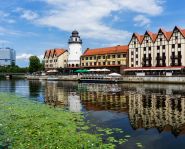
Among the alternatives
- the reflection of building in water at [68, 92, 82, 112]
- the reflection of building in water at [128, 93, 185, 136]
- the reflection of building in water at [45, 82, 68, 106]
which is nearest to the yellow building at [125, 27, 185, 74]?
the reflection of building in water at [45, 82, 68, 106]

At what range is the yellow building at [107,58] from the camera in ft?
435

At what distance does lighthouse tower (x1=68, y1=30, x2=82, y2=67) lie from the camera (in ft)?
531

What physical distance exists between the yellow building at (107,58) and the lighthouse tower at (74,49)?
666cm

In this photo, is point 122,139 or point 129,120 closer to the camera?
point 122,139

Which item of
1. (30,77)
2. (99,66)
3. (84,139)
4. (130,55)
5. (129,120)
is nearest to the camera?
(84,139)

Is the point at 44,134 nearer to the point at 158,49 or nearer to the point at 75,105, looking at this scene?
the point at 75,105

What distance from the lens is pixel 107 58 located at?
457 feet

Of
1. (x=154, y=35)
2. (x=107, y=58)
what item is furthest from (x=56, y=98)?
(x=107, y=58)

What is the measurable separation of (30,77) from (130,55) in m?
70.6

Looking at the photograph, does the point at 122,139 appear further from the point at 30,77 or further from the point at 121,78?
the point at 30,77

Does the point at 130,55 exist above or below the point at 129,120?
above

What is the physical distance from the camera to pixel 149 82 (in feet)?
336

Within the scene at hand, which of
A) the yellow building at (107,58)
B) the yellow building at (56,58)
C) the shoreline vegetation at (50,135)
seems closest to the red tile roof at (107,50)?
the yellow building at (107,58)

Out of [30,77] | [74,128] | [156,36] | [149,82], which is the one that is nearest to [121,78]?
[149,82]
